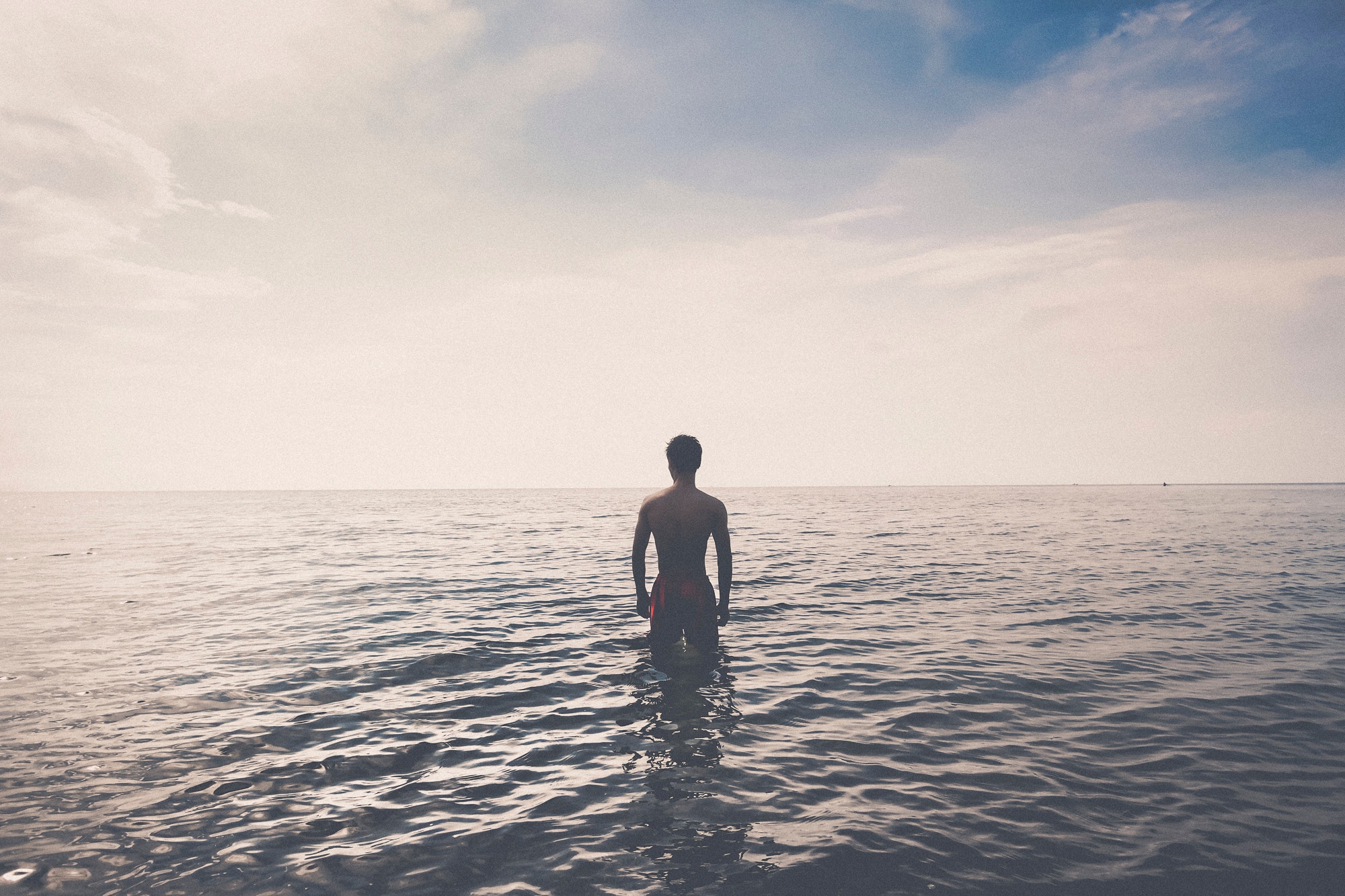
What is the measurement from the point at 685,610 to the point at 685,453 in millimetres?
2412

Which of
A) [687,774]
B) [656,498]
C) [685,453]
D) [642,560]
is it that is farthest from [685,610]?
[687,774]

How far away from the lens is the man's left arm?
8.90m

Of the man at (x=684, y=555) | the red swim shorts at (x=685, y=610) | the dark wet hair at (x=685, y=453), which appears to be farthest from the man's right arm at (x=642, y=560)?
the dark wet hair at (x=685, y=453)

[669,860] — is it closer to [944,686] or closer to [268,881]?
[268,881]

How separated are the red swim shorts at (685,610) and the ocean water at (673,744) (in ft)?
2.08

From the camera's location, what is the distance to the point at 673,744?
667cm

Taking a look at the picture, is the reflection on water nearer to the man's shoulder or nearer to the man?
the man

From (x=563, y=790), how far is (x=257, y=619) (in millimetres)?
11887

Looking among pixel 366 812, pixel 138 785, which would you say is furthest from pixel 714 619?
pixel 138 785

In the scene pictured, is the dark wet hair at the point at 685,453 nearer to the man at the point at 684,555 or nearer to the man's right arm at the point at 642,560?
the man at the point at 684,555

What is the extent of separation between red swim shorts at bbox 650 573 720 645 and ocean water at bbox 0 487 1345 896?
634 millimetres

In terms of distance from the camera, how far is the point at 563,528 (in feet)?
140

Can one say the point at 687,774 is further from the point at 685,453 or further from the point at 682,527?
the point at 685,453

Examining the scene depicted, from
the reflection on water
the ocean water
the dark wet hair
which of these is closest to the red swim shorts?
the reflection on water
